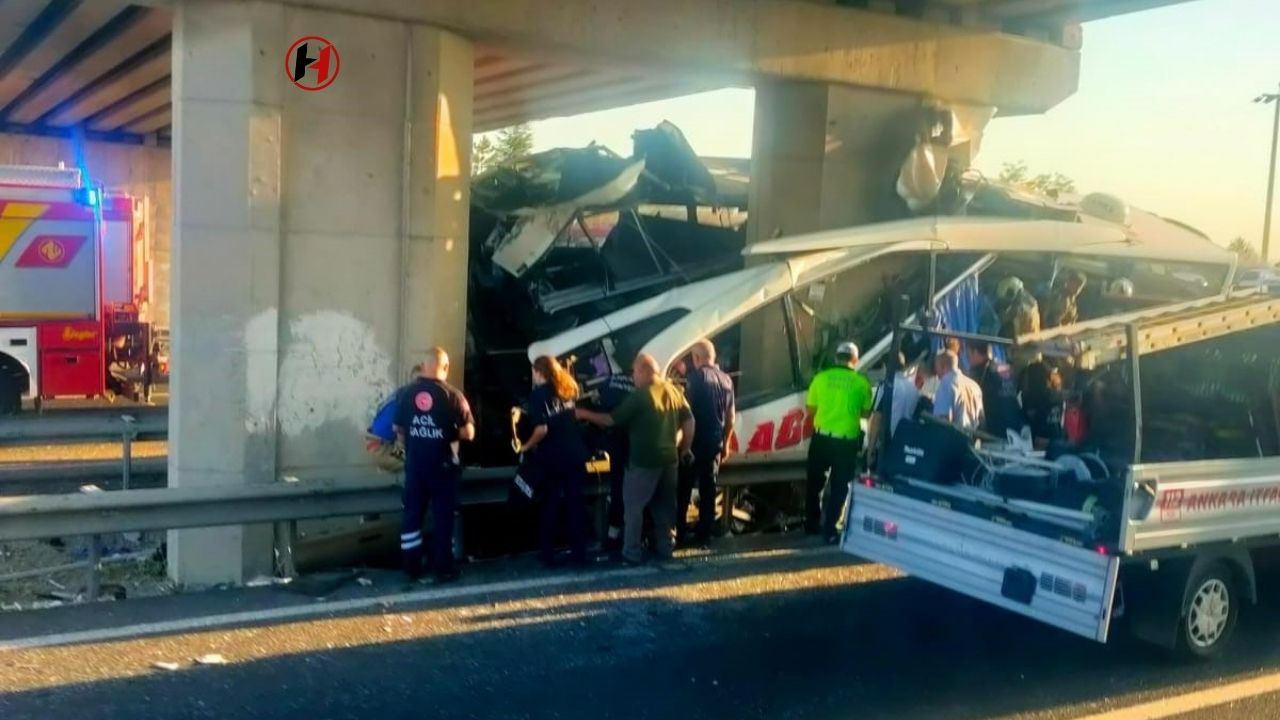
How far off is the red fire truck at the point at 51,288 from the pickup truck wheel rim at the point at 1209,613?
47.1 ft

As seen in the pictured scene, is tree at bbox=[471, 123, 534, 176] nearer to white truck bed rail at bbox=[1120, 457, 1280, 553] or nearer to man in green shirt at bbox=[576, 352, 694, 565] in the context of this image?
man in green shirt at bbox=[576, 352, 694, 565]

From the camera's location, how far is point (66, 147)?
23656mm

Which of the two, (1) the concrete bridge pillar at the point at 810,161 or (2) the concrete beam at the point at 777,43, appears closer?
(2) the concrete beam at the point at 777,43

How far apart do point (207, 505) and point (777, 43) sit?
21.5 feet

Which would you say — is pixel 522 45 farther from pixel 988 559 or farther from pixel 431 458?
pixel 988 559

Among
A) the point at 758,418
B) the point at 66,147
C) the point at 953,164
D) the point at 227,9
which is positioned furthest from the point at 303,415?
the point at 66,147

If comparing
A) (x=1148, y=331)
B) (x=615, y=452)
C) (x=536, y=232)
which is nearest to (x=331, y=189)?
(x=615, y=452)

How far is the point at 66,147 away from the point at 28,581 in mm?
17832

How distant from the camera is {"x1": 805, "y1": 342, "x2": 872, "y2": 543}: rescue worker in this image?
9.09 metres

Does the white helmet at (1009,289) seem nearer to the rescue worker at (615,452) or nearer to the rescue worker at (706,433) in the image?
the rescue worker at (706,433)

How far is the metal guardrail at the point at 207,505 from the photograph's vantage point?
703 cm

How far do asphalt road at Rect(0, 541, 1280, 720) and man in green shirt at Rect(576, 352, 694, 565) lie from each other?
1.61 feet

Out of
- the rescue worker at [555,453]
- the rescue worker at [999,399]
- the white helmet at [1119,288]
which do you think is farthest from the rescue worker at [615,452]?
the white helmet at [1119,288]

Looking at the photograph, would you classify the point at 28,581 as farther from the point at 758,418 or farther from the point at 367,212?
the point at 758,418
